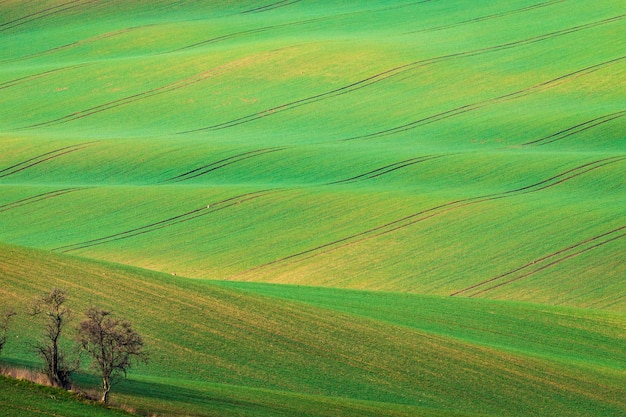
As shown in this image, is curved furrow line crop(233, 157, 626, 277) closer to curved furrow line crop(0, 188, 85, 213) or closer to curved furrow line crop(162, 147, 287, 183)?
curved furrow line crop(162, 147, 287, 183)

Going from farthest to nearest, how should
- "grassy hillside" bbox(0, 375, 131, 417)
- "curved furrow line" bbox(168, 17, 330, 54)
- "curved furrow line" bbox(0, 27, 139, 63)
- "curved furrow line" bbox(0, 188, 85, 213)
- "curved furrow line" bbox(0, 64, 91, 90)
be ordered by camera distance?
"curved furrow line" bbox(0, 27, 139, 63) < "curved furrow line" bbox(168, 17, 330, 54) < "curved furrow line" bbox(0, 64, 91, 90) < "curved furrow line" bbox(0, 188, 85, 213) < "grassy hillside" bbox(0, 375, 131, 417)

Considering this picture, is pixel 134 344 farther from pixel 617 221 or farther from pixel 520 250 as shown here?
pixel 617 221

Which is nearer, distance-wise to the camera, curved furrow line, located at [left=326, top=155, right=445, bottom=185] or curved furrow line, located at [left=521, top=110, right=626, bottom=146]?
curved furrow line, located at [left=326, top=155, right=445, bottom=185]

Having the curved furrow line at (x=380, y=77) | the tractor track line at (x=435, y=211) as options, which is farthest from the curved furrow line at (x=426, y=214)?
the curved furrow line at (x=380, y=77)

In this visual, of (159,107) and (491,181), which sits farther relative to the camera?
(159,107)

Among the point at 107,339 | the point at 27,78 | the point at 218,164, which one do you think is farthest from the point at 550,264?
the point at 27,78

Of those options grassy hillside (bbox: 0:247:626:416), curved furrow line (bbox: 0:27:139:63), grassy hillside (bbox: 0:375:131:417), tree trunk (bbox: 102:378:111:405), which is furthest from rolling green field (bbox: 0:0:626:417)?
grassy hillside (bbox: 0:375:131:417)

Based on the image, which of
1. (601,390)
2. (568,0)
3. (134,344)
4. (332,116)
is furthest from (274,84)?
(134,344)

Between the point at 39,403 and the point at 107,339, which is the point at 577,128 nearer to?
the point at 107,339
